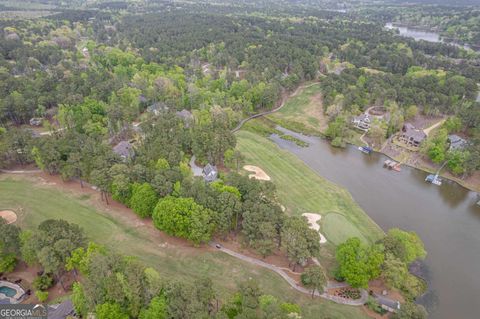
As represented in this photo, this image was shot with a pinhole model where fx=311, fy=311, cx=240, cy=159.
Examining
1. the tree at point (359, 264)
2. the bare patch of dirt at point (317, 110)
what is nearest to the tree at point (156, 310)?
the tree at point (359, 264)

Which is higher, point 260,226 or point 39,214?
point 260,226

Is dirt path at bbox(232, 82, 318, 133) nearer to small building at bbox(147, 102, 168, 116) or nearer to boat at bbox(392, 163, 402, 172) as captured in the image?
small building at bbox(147, 102, 168, 116)

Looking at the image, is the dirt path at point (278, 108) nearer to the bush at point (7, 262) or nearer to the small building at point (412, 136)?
A: the small building at point (412, 136)

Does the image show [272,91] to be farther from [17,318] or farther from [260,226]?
[17,318]

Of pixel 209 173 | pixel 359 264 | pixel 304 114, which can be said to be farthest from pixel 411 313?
pixel 304 114

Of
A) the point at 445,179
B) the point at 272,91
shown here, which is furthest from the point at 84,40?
the point at 445,179

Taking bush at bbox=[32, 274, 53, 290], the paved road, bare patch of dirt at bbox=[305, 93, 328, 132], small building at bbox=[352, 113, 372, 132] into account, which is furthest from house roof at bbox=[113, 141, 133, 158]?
small building at bbox=[352, 113, 372, 132]
